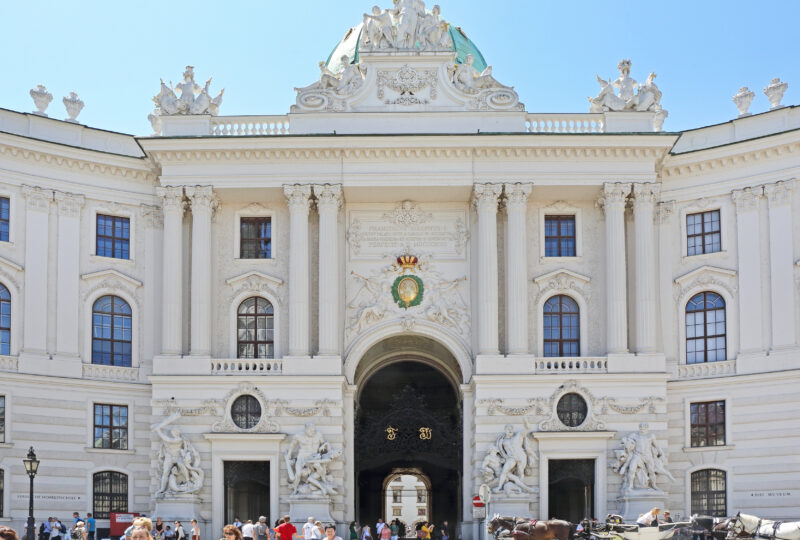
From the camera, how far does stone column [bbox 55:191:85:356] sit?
163 feet

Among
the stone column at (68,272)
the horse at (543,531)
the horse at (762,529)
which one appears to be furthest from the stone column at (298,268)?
the horse at (762,529)

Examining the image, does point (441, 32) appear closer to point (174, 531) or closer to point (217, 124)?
point (217, 124)

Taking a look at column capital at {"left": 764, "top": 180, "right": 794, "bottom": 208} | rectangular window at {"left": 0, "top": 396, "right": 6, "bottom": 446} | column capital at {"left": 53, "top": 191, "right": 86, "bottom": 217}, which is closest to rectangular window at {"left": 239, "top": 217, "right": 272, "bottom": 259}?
column capital at {"left": 53, "top": 191, "right": 86, "bottom": 217}

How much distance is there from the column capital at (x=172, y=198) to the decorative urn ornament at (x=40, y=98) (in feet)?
18.5

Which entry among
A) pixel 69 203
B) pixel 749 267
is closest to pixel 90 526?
pixel 69 203

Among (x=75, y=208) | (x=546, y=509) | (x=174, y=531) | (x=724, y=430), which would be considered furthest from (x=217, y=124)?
(x=724, y=430)

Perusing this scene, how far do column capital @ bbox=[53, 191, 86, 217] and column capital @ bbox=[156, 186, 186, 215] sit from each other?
3279 millimetres

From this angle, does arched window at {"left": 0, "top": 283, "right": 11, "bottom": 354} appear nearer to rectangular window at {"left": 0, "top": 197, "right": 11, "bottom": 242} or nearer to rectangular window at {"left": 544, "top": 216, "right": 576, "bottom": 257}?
rectangular window at {"left": 0, "top": 197, "right": 11, "bottom": 242}

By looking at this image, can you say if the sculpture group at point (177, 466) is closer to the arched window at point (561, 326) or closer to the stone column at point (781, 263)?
the arched window at point (561, 326)

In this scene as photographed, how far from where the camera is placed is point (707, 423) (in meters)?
49.9

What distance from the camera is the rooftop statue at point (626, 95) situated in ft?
166

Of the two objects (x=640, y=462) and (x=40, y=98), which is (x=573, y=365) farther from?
(x=40, y=98)

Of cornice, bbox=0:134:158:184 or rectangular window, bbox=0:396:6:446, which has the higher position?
cornice, bbox=0:134:158:184

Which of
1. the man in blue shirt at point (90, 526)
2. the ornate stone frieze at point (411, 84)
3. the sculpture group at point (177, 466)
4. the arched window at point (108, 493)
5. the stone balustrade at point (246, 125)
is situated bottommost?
the man in blue shirt at point (90, 526)
